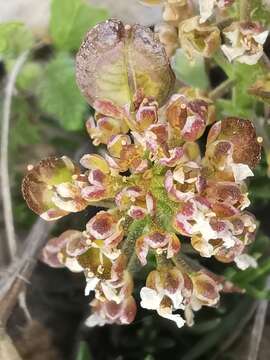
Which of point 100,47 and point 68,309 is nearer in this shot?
point 100,47

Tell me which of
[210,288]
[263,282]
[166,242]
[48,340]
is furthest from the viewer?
[48,340]

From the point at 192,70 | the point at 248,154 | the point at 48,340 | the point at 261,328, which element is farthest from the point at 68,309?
the point at 248,154

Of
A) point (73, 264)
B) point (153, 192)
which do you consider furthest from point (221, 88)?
point (73, 264)

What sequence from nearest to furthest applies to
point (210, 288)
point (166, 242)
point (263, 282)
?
1. point (166, 242)
2. point (210, 288)
3. point (263, 282)

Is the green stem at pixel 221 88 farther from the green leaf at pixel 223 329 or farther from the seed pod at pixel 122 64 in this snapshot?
the green leaf at pixel 223 329

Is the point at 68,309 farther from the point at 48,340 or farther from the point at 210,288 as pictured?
the point at 210,288

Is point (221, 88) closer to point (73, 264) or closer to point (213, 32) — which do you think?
point (213, 32)
